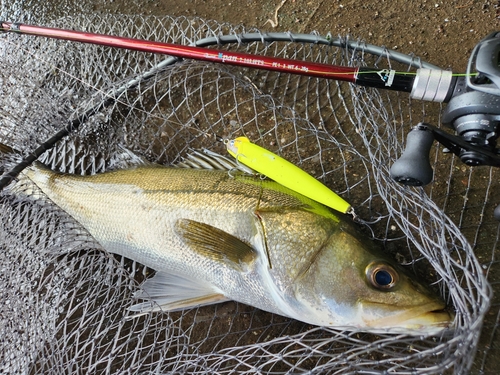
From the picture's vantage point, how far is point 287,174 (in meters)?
1.84

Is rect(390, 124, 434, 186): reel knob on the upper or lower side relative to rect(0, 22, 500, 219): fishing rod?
lower

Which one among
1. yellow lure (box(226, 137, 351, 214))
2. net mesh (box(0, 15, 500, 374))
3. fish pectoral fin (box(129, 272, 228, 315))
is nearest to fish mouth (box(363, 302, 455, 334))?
net mesh (box(0, 15, 500, 374))

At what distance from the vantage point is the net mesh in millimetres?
1940

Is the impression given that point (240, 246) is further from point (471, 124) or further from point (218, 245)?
point (471, 124)

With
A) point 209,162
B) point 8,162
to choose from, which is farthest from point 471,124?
point 8,162

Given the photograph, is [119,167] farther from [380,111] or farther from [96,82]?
[380,111]

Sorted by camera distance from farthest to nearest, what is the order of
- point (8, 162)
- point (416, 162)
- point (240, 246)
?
1. point (8, 162)
2. point (240, 246)
3. point (416, 162)

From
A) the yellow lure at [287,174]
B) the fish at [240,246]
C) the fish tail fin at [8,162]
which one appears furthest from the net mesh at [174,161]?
the yellow lure at [287,174]

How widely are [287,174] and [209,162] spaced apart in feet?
1.55

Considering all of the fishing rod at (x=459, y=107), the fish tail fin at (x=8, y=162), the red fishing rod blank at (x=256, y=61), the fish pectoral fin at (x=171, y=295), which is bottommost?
the fish pectoral fin at (x=171, y=295)

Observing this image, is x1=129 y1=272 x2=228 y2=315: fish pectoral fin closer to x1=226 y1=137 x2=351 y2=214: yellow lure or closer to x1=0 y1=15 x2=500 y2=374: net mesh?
x1=0 y1=15 x2=500 y2=374: net mesh

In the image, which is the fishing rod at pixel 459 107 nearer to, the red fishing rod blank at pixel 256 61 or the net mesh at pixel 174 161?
the red fishing rod blank at pixel 256 61

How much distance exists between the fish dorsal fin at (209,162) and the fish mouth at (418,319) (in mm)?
909

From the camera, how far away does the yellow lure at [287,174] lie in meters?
1.80
